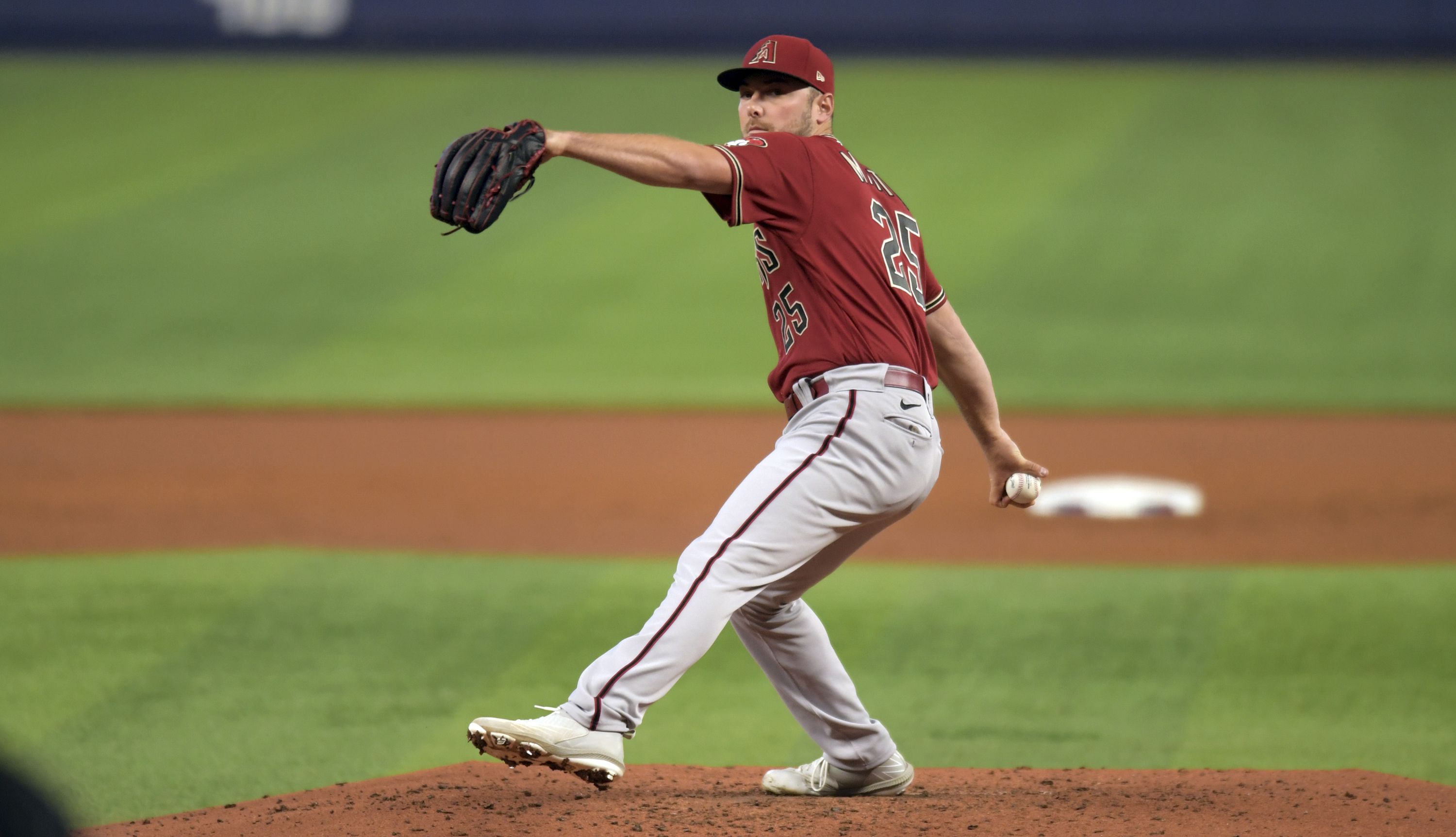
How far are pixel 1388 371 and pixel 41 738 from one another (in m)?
10.2

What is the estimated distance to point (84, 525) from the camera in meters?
8.26

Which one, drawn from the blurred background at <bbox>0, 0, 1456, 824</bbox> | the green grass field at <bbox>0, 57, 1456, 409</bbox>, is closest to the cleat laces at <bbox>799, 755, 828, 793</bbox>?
the blurred background at <bbox>0, 0, 1456, 824</bbox>

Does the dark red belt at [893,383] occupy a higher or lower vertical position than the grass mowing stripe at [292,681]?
higher

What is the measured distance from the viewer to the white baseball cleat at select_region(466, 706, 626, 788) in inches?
137

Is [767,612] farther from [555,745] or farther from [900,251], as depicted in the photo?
[900,251]

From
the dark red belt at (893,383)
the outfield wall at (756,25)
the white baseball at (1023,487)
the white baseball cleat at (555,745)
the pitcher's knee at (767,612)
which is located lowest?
the white baseball cleat at (555,745)

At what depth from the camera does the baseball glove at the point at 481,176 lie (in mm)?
3395

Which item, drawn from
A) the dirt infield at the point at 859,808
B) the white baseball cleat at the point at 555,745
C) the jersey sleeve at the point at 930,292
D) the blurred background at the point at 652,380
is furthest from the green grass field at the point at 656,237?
the white baseball cleat at the point at 555,745

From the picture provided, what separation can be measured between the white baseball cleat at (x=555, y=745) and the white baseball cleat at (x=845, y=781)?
0.73m

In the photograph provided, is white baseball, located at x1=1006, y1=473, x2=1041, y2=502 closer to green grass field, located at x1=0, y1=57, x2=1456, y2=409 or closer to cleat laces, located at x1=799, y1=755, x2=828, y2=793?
cleat laces, located at x1=799, y1=755, x2=828, y2=793

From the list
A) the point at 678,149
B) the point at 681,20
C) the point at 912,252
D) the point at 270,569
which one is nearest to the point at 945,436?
the point at 270,569

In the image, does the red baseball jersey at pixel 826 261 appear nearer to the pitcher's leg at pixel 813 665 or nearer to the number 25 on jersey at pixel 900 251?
the number 25 on jersey at pixel 900 251

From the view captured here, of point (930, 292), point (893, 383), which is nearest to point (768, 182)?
point (893, 383)

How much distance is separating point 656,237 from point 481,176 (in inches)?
498
